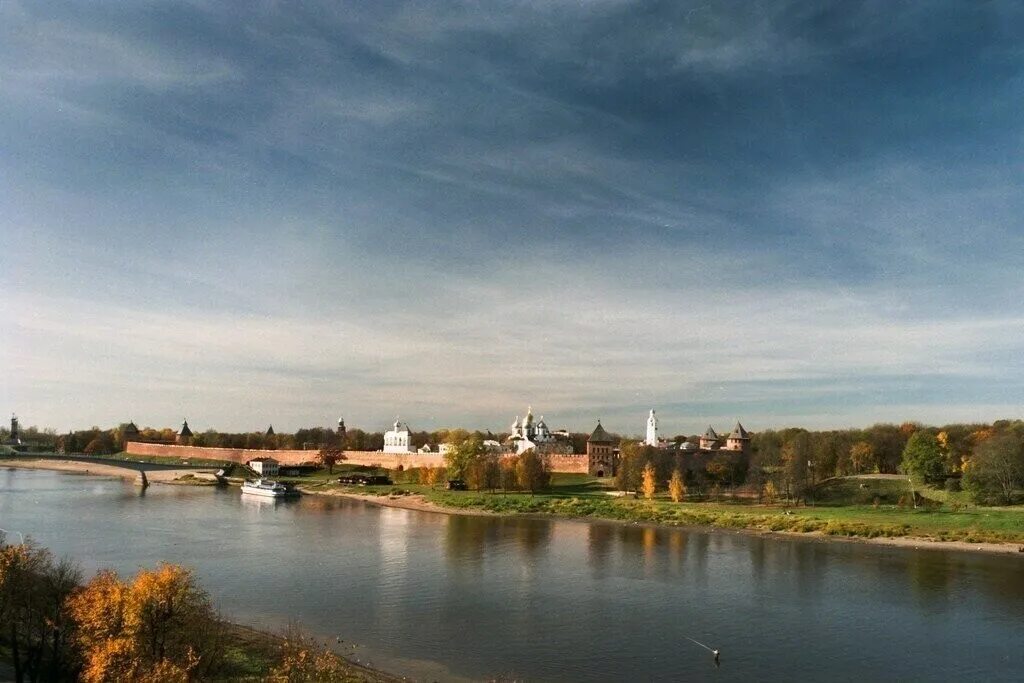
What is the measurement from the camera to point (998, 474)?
47625mm

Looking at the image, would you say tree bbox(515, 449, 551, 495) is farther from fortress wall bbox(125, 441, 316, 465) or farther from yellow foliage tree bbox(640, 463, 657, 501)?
fortress wall bbox(125, 441, 316, 465)

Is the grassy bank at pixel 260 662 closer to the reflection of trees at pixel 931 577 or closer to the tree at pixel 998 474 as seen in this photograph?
the reflection of trees at pixel 931 577

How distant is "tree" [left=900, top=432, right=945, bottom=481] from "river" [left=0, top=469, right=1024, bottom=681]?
21512 mm

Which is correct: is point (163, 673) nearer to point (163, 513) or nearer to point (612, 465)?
point (163, 513)

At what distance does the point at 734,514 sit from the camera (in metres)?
48.3

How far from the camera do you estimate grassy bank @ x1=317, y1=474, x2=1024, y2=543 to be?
4091 centimetres

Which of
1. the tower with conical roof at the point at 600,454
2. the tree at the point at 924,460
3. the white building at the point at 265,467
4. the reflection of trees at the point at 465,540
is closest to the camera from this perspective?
the reflection of trees at the point at 465,540

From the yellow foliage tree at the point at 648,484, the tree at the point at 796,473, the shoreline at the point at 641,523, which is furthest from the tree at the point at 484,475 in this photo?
the tree at the point at 796,473

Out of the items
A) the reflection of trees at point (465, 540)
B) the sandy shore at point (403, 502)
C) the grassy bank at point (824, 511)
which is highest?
the grassy bank at point (824, 511)

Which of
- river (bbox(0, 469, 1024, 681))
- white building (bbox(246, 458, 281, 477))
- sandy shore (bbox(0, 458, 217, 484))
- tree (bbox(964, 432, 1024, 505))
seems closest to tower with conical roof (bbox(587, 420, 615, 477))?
river (bbox(0, 469, 1024, 681))

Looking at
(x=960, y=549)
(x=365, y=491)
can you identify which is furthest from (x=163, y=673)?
(x=365, y=491)

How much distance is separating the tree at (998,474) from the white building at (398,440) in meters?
70.6

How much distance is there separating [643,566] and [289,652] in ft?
59.8

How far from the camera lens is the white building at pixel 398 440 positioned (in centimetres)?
10404
